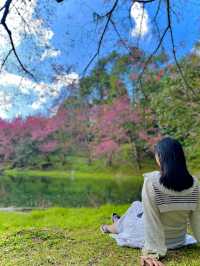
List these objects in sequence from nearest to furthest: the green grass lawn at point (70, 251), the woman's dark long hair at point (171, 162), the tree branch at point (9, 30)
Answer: the woman's dark long hair at point (171, 162) → the green grass lawn at point (70, 251) → the tree branch at point (9, 30)

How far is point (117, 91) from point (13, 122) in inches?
207

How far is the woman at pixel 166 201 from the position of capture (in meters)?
1.70

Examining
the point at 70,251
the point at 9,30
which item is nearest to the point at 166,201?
the point at 70,251

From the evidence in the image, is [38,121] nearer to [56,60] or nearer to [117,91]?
[117,91]

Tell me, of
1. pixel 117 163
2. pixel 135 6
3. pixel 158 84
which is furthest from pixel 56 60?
pixel 117 163

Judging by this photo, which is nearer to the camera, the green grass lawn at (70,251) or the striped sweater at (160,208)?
the striped sweater at (160,208)

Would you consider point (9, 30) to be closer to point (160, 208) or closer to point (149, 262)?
point (160, 208)

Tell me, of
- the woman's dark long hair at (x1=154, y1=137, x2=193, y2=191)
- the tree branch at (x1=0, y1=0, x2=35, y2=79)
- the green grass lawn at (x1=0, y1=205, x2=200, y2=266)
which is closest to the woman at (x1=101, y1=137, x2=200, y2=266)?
the woman's dark long hair at (x1=154, y1=137, x2=193, y2=191)

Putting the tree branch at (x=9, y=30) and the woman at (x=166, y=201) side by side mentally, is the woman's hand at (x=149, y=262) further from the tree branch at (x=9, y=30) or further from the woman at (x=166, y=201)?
the tree branch at (x=9, y=30)

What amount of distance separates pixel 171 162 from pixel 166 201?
0.22m

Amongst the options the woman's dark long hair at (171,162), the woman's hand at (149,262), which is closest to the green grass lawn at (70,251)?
the woman's hand at (149,262)

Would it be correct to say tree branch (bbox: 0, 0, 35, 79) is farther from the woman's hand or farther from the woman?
the woman's hand

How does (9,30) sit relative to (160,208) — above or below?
above

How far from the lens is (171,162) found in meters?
1.68
